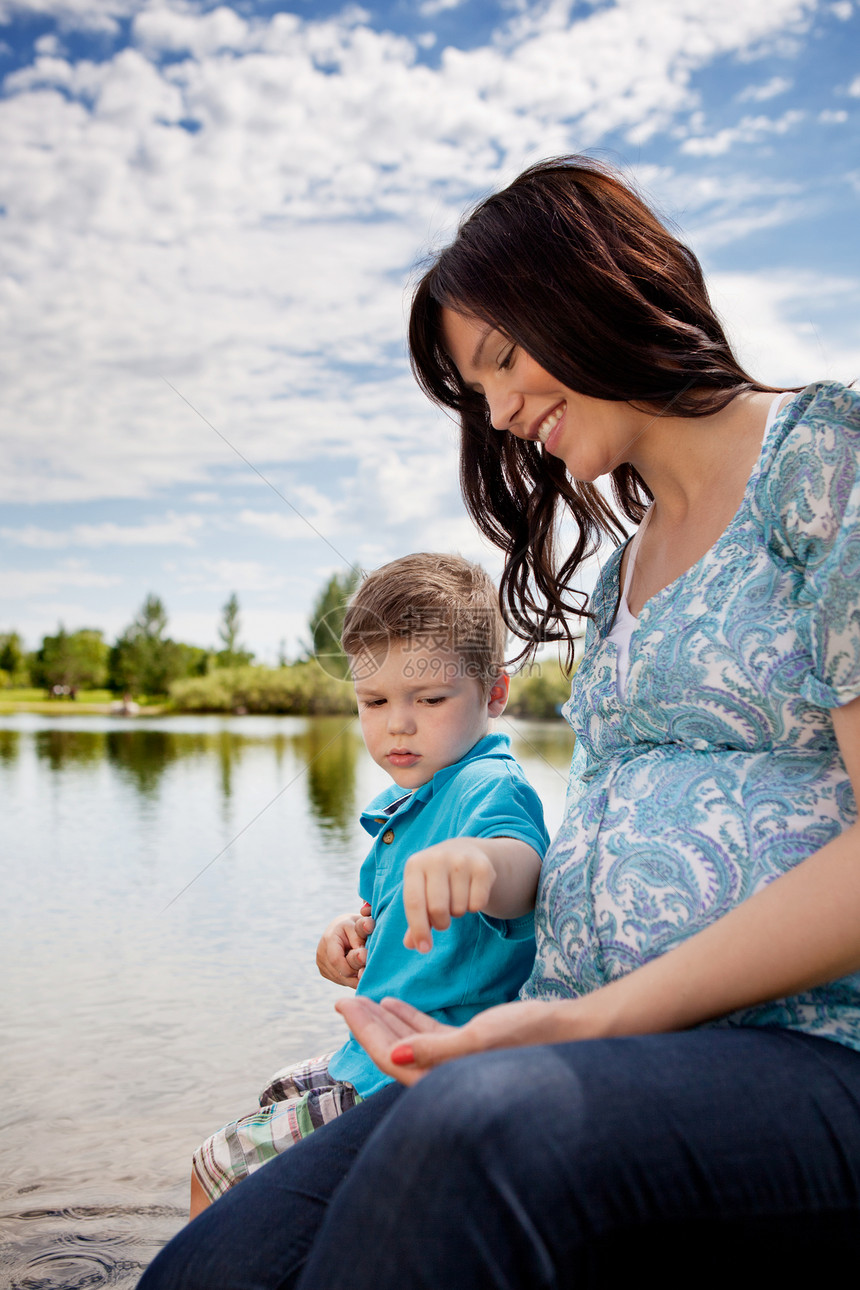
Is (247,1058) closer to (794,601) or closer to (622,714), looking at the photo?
(622,714)

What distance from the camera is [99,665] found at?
24.7 m

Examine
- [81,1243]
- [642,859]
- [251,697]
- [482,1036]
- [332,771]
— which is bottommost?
[332,771]

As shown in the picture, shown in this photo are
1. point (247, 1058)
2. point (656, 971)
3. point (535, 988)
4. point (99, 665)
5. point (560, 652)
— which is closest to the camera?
point (656, 971)

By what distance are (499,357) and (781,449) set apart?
0.51 metres

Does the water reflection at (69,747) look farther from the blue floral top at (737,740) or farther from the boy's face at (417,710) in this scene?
the blue floral top at (737,740)

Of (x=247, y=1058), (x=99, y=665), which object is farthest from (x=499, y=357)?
(x=99, y=665)

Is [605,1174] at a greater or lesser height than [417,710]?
lesser

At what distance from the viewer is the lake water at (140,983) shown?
216cm

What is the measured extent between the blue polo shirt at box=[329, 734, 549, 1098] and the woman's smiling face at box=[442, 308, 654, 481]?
50cm

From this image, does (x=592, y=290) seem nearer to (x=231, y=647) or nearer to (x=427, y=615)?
(x=427, y=615)

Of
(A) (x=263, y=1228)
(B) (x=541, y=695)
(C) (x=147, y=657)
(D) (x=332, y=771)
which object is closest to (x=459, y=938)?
(A) (x=263, y=1228)

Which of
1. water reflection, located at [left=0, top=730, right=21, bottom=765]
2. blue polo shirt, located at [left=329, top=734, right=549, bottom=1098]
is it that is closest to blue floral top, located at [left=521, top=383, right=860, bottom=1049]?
blue polo shirt, located at [left=329, top=734, right=549, bottom=1098]

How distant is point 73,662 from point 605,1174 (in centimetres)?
2576

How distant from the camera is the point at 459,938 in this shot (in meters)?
1.39
